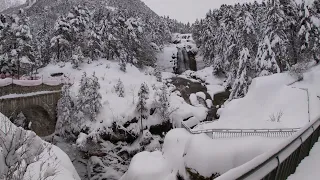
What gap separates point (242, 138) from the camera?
15.7 metres

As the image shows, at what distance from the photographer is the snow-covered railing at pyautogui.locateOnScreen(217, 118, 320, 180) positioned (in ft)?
10.7

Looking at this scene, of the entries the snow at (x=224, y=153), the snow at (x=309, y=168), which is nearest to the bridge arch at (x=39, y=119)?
the snow at (x=224, y=153)

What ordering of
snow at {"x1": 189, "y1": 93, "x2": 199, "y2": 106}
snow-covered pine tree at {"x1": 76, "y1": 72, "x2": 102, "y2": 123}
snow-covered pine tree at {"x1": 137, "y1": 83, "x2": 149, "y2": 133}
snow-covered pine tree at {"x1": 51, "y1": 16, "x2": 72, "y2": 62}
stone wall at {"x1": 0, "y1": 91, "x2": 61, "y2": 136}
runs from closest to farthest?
stone wall at {"x1": 0, "y1": 91, "x2": 61, "y2": 136} < snow-covered pine tree at {"x1": 76, "y1": 72, "x2": 102, "y2": 123} < snow-covered pine tree at {"x1": 137, "y1": 83, "x2": 149, "y2": 133} < snow at {"x1": 189, "y1": 93, "x2": 199, "y2": 106} < snow-covered pine tree at {"x1": 51, "y1": 16, "x2": 72, "y2": 62}

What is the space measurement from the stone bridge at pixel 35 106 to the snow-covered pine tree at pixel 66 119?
1.10 metres

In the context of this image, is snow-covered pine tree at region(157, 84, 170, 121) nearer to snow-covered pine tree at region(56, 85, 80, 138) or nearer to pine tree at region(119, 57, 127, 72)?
snow-covered pine tree at region(56, 85, 80, 138)

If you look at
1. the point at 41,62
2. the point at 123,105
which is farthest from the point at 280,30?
the point at 41,62

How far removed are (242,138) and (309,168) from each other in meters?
10.2

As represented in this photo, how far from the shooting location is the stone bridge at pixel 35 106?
25917 millimetres

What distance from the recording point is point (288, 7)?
135 feet

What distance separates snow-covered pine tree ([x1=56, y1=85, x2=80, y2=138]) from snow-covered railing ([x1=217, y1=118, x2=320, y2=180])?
90.8 ft

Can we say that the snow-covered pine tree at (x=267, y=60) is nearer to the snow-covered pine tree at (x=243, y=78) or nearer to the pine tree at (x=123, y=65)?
the snow-covered pine tree at (x=243, y=78)

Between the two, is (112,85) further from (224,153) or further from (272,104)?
(224,153)

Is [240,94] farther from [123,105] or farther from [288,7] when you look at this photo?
[123,105]

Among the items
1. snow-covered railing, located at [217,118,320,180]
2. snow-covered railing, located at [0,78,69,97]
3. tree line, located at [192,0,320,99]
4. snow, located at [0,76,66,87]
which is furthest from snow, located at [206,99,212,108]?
snow-covered railing, located at [217,118,320,180]
